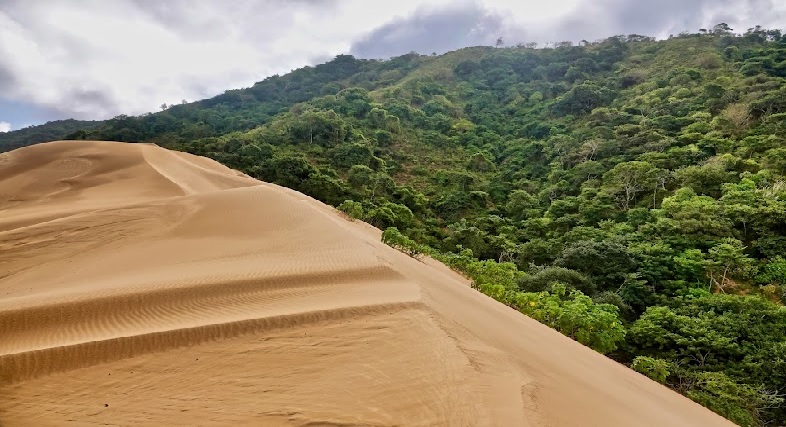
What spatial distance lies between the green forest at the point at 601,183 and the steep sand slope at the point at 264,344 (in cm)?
577

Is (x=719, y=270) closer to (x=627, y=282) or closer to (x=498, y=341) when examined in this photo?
(x=627, y=282)

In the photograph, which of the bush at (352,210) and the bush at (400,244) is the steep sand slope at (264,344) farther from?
the bush at (352,210)

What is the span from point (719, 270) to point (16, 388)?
2423cm

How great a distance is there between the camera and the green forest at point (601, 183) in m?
14.7

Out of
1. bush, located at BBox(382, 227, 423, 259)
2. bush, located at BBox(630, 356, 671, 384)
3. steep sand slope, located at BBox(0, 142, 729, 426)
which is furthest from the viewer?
bush, located at BBox(382, 227, 423, 259)

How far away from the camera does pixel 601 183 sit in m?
34.1

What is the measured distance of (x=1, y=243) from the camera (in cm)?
1125

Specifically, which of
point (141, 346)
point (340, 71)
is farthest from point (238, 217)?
point (340, 71)

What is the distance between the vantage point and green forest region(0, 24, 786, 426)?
48.1ft

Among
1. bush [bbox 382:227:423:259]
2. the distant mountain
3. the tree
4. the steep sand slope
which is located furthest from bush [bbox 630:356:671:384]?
the distant mountain

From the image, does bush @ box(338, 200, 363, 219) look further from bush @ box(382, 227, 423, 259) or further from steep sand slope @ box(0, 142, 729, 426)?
steep sand slope @ box(0, 142, 729, 426)

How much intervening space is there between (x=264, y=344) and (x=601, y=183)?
113 feet

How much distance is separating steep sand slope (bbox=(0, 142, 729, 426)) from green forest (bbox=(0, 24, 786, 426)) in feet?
18.9

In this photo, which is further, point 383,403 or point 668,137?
point 668,137
